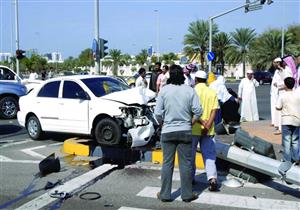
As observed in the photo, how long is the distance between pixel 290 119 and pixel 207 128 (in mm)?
1849

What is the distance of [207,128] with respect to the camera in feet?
21.2

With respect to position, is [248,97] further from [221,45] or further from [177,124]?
[221,45]

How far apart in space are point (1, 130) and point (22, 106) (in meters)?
2.62

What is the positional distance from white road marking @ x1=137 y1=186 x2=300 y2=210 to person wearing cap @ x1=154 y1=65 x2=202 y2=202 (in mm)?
306

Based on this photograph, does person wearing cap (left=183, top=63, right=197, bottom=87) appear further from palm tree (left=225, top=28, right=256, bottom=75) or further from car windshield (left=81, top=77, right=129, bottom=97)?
palm tree (left=225, top=28, right=256, bottom=75)

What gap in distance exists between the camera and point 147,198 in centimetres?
636

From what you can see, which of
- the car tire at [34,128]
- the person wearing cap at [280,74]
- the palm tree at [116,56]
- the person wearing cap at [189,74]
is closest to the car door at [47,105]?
the car tire at [34,128]

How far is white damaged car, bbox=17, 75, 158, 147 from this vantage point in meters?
9.33

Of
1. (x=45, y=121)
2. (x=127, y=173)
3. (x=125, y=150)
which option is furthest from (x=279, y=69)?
(x=45, y=121)

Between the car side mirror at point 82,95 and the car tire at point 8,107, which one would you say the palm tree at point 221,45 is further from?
the car side mirror at point 82,95

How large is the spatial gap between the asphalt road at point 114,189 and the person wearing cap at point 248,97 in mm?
5925

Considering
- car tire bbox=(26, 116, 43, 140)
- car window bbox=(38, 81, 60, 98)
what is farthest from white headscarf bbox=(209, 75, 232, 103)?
car tire bbox=(26, 116, 43, 140)

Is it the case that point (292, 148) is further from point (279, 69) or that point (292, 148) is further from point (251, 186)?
point (279, 69)

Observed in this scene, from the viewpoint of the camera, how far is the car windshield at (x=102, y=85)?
10.4 m
